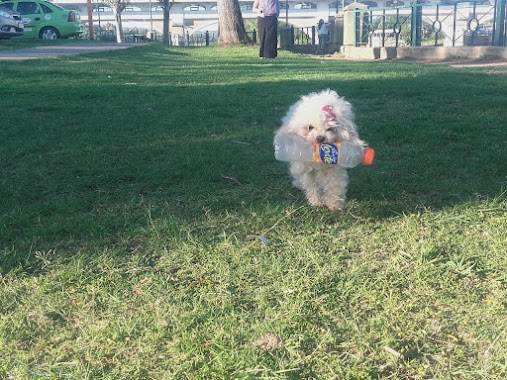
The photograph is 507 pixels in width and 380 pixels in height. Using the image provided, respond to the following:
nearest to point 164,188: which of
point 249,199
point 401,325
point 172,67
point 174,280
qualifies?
point 249,199

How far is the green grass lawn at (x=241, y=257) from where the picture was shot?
2033mm

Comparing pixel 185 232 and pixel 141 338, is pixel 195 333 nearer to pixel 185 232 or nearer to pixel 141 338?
pixel 141 338

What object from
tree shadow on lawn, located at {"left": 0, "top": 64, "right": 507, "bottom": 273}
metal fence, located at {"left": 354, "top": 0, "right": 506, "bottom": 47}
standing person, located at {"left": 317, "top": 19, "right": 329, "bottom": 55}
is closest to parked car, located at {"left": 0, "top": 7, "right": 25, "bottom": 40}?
metal fence, located at {"left": 354, "top": 0, "right": 506, "bottom": 47}

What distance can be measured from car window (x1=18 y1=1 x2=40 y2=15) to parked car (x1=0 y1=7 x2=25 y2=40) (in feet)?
11.8

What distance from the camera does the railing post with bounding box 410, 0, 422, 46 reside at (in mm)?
18422

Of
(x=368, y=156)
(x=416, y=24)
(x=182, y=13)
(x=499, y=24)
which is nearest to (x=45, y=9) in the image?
(x=416, y=24)

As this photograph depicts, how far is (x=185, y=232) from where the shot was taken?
3.09 metres

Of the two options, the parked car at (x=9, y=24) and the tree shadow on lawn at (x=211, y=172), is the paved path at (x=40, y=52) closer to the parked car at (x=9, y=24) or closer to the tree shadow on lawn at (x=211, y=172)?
the parked car at (x=9, y=24)

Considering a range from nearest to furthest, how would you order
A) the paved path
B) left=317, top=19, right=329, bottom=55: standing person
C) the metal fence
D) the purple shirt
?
the paved path < the purple shirt < the metal fence < left=317, top=19, right=329, bottom=55: standing person

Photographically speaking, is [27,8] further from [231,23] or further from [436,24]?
[436,24]

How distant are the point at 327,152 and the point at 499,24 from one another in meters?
15.4

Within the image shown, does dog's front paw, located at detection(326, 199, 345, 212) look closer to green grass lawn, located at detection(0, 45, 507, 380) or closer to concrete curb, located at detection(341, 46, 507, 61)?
green grass lawn, located at detection(0, 45, 507, 380)

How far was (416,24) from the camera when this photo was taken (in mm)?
18672

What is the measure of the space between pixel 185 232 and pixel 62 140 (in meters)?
2.58
